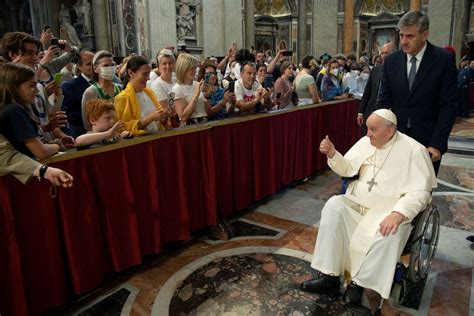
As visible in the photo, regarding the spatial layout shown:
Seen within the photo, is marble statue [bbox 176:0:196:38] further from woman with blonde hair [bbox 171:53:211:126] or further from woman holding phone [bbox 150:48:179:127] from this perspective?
woman with blonde hair [bbox 171:53:211:126]

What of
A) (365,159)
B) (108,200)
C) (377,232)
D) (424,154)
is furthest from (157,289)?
(424,154)

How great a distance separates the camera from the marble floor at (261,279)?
2.69 m

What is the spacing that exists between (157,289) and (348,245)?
147cm

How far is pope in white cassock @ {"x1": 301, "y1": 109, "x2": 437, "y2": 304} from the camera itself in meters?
2.42

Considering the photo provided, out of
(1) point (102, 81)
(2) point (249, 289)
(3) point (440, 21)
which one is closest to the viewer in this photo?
(2) point (249, 289)

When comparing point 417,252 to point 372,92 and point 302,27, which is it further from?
point 302,27

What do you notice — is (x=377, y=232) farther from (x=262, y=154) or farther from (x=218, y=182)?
(x=262, y=154)

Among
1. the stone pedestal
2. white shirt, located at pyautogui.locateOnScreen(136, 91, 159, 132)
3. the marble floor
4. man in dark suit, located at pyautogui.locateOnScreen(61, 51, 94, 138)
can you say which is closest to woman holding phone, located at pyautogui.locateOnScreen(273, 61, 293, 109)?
the marble floor

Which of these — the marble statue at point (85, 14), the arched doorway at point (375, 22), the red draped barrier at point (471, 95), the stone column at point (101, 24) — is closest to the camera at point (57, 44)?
the stone column at point (101, 24)

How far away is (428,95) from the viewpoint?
10.1 ft

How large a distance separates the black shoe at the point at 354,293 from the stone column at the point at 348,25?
18750 millimetres

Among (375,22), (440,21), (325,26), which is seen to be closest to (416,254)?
(440,21)

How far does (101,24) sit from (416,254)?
11.3 metres

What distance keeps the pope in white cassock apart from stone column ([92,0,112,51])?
1048cm
